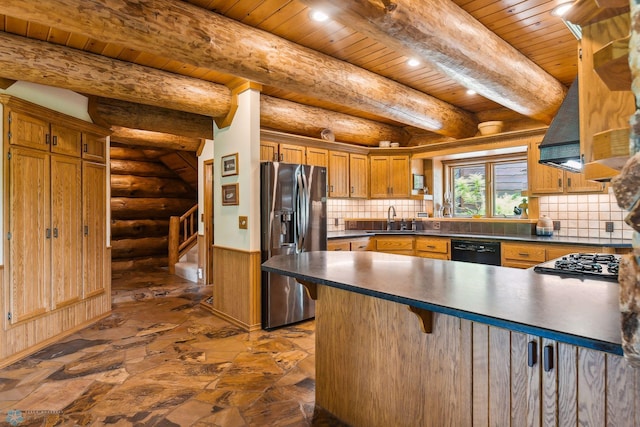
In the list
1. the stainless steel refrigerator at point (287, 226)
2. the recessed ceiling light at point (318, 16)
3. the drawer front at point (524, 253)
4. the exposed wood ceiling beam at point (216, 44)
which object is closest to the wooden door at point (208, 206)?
the stainless steel refrigerator at point (287, 226)

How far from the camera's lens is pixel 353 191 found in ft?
18.4

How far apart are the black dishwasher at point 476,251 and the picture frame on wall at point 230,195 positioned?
2.96 metres

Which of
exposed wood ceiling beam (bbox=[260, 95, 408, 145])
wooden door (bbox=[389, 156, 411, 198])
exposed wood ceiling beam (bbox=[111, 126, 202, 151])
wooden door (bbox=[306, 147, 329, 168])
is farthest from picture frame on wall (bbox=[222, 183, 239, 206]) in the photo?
wooden door (bbox=[389, 156, 411, 198])

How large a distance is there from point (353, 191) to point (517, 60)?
2888 millimetres

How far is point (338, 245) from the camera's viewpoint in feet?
15.6

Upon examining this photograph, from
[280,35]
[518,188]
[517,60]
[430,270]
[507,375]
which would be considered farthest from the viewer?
[518,188]

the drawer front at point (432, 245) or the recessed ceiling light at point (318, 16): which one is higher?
the recessed ceiling light at point (318, 16)

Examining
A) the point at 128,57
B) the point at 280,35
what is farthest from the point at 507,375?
the point at 128,57

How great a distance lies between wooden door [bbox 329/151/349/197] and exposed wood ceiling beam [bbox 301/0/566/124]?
2.41 metres

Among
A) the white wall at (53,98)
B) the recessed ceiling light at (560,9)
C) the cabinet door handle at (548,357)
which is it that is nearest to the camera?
the cabinet door handle at (548,357)

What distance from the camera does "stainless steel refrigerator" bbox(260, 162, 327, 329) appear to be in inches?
152

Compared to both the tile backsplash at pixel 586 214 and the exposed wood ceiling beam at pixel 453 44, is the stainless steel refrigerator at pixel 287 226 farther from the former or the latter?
the tile backsplash at pixel 586 214

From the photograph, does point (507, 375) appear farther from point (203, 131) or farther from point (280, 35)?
point (203, 131)

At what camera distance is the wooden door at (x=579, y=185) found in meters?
4.11
